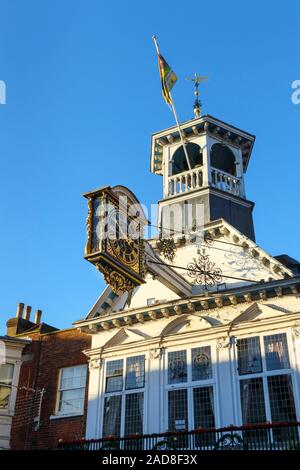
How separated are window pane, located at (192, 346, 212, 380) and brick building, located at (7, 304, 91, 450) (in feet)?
14.6

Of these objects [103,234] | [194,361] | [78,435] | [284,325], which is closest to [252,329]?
[284,325]

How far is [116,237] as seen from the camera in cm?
1566

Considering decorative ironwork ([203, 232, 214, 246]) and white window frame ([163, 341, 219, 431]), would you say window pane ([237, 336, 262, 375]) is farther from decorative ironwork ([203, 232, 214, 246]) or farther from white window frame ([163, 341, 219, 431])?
decorative ironwork ([203, 232, 214, 246])

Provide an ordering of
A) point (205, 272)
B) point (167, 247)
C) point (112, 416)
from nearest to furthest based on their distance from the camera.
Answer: point (112, 416)
point (205, 272)
point (167, 247)

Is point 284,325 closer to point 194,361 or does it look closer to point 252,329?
point 252,329

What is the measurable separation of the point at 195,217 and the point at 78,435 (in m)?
8.82

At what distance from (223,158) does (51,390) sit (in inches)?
498

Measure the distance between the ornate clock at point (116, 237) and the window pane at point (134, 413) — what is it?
456cm

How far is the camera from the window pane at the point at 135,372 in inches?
736

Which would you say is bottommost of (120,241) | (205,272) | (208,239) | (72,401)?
(72,401)

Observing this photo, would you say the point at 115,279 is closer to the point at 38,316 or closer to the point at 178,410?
the point at 178,410

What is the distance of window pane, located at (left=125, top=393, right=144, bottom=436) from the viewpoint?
59.2 feet

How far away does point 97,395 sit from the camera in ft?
63.1

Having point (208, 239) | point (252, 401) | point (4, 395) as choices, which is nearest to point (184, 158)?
point (208, 239)
